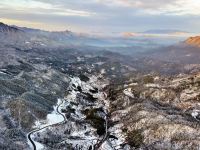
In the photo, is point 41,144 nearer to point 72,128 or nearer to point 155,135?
point 72,128

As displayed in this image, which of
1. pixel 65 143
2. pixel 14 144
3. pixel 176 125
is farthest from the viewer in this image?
pixel 176 125

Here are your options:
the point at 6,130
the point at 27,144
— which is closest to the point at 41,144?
the point at 27,144

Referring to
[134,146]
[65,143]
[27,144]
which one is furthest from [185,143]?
[27,144]

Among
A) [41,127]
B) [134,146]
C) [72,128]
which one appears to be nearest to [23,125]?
[41,127]

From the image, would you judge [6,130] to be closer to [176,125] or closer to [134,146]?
[134,146]

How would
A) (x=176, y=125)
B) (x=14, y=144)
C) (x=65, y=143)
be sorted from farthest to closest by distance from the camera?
(x=176, y=125) < (x=65, y=143) < (x=14, y=144)

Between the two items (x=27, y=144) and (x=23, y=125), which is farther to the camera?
(x=23, y=125)

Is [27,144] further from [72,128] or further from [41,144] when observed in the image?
[72,128]

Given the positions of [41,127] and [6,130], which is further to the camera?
[41,127]
